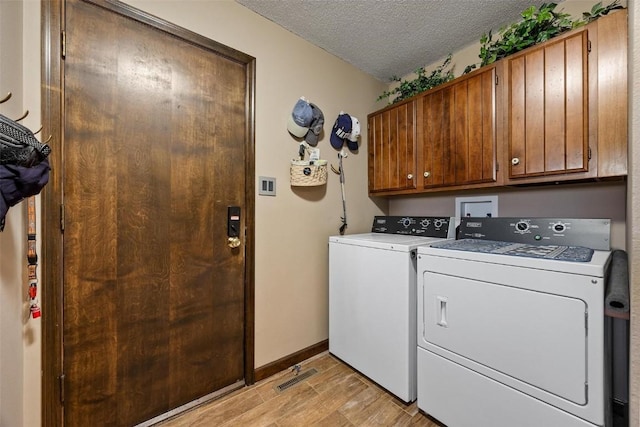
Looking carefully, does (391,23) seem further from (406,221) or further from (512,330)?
(512,330)

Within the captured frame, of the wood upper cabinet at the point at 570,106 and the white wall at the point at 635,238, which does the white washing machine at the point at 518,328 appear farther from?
the white wall at the point at 635,238

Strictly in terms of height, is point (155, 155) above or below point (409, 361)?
above

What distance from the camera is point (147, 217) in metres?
1.38

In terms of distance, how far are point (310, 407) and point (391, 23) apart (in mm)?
2478

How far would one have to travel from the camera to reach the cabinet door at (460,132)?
63.7 inches

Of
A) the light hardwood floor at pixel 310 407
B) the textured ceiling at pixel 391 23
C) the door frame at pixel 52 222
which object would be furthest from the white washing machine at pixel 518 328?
the door frame at pixel 52 222

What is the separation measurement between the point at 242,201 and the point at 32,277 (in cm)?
97

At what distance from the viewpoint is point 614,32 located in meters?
1.21

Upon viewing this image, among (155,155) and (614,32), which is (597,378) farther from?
(155,155)

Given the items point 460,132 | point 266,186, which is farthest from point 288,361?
point 460,132

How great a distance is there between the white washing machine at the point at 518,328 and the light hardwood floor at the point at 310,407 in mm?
207

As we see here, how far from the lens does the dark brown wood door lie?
1.21m

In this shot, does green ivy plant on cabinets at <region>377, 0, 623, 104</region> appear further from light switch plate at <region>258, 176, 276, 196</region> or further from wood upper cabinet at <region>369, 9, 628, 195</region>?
light switch plate at <region>258, 176, 276, 196</region>

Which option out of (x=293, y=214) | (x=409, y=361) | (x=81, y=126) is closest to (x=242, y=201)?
(x=293, y=214)
